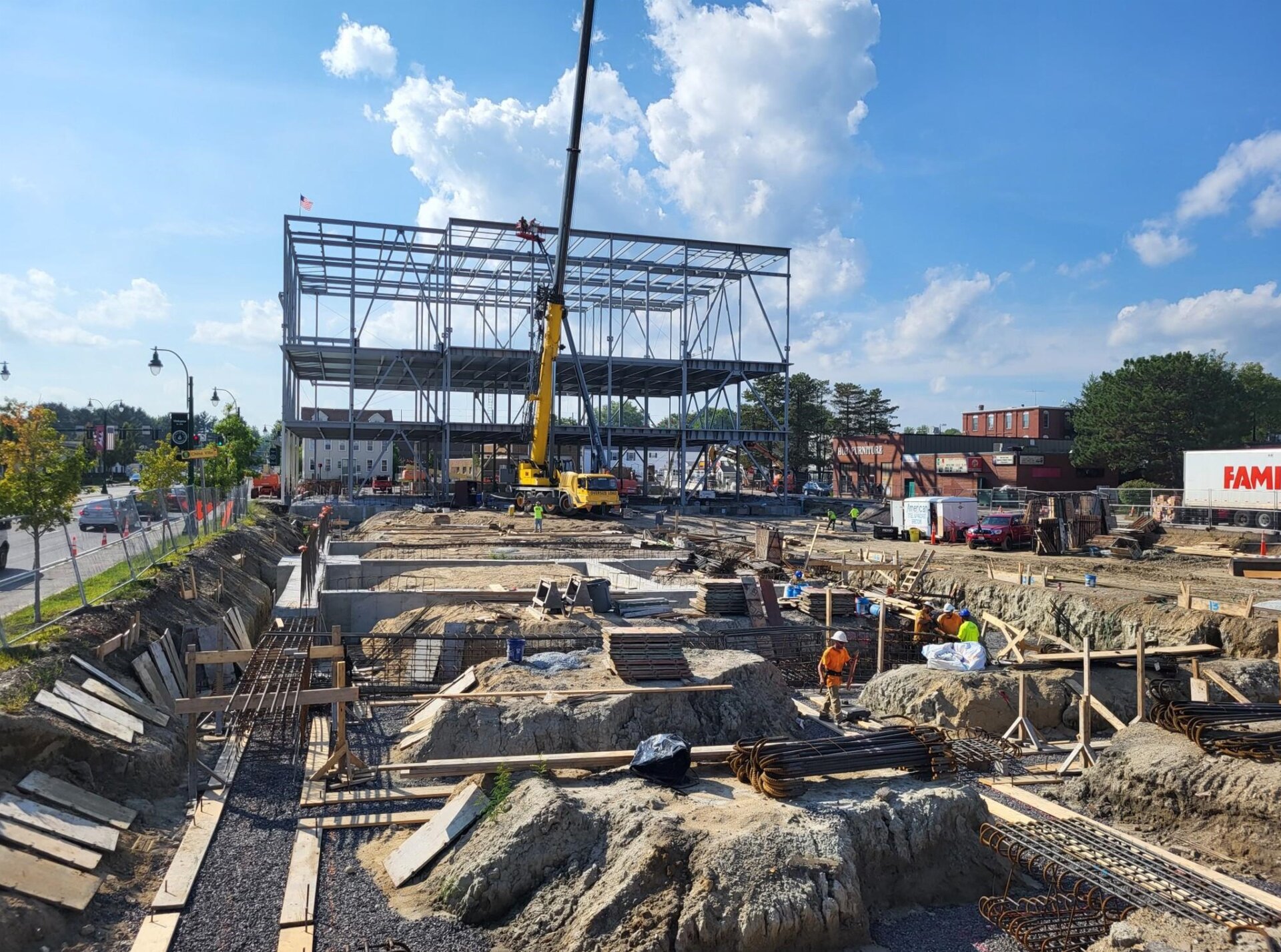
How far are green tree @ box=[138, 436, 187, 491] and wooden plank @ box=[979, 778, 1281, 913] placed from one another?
25224mm

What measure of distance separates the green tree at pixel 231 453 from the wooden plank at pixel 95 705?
27.6m

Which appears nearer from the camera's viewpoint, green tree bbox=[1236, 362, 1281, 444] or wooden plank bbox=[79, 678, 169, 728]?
wooden plank bbox=[79, 678, 169, 728]

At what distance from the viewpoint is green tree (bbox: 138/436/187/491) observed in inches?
1101

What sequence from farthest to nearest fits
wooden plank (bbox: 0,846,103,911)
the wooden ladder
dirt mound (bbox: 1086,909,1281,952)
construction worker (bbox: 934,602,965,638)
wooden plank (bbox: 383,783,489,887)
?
the wooden ladder
construction worker (bbox: 934,602,965,638)
wooden plank (bbox: 383,783,489,887)
wooden plank (bbox: 0,846,103,911)
dirt mound (bbox: 1086,909,1281,952)

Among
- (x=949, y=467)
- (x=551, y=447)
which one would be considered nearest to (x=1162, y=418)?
(x=949, y=467)

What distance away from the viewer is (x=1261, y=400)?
75062 millimetres

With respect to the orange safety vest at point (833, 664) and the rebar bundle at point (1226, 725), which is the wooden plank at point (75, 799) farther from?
the rebar bundle at point (1226, 725)

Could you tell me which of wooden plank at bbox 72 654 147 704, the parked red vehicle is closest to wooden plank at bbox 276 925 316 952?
wooden plank at bbox 72 654 147 704

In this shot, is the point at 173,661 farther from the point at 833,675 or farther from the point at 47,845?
the point at 833,675

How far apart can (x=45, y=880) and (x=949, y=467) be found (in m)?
55.8

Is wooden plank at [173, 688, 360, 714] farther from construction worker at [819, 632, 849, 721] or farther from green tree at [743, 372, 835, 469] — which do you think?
green tree at [743, 372, 835, 469]

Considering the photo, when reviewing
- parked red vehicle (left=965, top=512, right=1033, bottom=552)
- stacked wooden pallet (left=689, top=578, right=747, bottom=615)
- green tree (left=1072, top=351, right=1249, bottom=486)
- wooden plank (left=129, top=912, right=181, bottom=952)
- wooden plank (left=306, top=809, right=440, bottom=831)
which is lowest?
wooden plank (left=129, top=912, right=181, bottom=952)

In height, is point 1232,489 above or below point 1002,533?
above

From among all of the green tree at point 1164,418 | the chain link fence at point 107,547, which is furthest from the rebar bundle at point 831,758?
the green tree at point 1164,418
